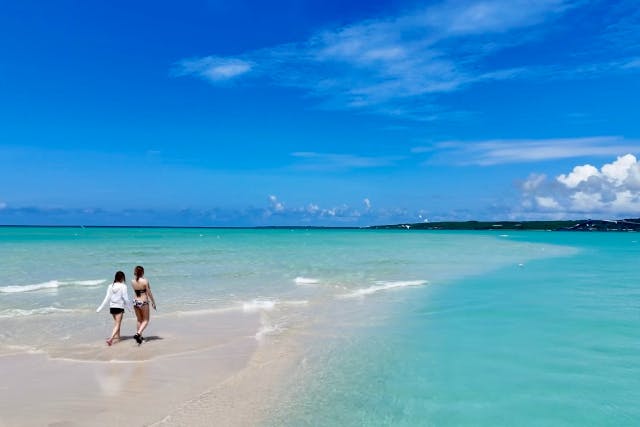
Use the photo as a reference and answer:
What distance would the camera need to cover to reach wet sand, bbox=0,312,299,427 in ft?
22.9

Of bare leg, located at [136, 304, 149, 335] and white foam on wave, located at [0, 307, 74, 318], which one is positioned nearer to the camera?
bare leg, located at [136, 304, 149, 335]

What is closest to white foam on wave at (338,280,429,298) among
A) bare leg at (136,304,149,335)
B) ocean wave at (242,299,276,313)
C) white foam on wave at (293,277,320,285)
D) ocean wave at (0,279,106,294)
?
white foam on wave at (293,277,320,285)

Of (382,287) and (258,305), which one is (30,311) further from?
(382,287)

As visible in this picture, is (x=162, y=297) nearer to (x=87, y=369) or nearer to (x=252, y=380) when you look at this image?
(x=87, y=369)

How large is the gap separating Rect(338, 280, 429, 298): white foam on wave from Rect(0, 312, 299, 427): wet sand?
7.28 m

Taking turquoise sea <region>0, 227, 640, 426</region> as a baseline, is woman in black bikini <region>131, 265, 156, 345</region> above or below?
above

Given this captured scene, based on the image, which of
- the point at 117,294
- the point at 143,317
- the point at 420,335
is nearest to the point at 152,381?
the point at 143,317

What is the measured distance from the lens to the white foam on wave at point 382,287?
19094mm

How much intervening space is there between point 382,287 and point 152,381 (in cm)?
1397

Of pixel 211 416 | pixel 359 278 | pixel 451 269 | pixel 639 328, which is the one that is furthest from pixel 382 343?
pixel 451 269

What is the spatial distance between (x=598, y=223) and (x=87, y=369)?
717 feet

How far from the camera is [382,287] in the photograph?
2128 centimetres

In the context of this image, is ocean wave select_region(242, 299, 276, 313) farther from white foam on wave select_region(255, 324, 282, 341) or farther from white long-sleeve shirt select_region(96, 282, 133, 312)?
white long-sleeve shirt select_region(96, 282, 133, 312)

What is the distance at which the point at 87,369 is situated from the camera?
9.18 metres
